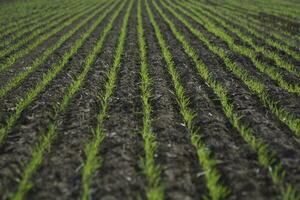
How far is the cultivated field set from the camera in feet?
13.0

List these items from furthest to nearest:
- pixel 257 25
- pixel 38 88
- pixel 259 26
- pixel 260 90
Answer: pixel 257 25
pixel 259 26
pixel 38 88
pixel 260 90

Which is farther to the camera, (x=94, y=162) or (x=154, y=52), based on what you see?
(x=154, y=52)

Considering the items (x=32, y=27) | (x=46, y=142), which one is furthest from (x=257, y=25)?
(x=46, y=142)

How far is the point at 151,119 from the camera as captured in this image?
18.5 feet

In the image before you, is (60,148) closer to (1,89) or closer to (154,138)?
(154,138)

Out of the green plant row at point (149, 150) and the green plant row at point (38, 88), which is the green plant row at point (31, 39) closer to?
the green plant row at point (38, 88)

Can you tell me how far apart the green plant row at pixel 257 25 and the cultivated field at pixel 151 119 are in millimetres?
250

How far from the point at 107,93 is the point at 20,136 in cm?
208

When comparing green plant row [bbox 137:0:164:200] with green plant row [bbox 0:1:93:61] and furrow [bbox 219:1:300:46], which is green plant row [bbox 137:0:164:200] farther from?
furrow [bbox 219:1:300:46]

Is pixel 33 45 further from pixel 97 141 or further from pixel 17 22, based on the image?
pixel 97 141

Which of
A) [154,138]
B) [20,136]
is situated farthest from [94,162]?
[20,136]

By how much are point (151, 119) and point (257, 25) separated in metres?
10.5

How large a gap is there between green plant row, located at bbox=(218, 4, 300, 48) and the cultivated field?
0.82ft

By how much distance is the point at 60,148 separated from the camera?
4719 millimetres
